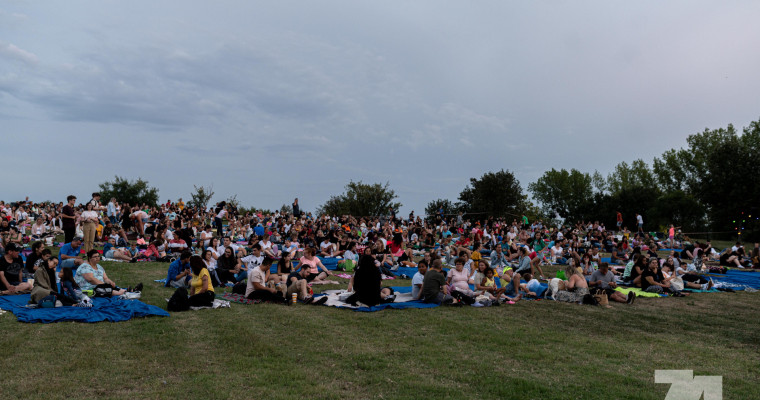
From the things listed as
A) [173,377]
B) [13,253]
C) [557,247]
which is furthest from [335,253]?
[173,377]

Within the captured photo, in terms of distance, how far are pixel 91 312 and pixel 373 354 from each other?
5.20 m

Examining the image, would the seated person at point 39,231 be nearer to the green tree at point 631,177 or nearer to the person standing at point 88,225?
the person standing at point 88,225

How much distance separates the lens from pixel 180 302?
10.1m

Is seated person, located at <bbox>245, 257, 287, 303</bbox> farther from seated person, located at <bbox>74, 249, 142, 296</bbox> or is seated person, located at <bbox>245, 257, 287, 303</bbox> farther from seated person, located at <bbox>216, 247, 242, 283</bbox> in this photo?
seated person, located at <bbox>74, 249, 142, 296</bbox>

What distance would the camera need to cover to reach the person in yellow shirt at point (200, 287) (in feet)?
33.7

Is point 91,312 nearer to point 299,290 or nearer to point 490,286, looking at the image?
point 299,290

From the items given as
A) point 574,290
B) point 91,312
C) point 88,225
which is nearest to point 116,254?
point 88,225

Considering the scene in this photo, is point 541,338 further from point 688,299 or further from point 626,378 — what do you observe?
point 688,299

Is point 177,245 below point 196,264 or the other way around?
below

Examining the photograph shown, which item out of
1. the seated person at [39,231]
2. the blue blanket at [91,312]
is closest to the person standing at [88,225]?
the seated person at [39,231]

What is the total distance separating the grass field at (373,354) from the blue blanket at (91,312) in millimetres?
306

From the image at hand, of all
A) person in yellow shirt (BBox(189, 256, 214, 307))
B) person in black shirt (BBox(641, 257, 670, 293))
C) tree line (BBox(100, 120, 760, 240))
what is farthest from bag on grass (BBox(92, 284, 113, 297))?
tree line (BBox(100, 120, 760, 240))

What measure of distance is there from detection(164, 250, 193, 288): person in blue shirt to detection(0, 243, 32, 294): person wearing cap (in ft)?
9.30

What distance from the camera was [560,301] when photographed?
12.4 meters
